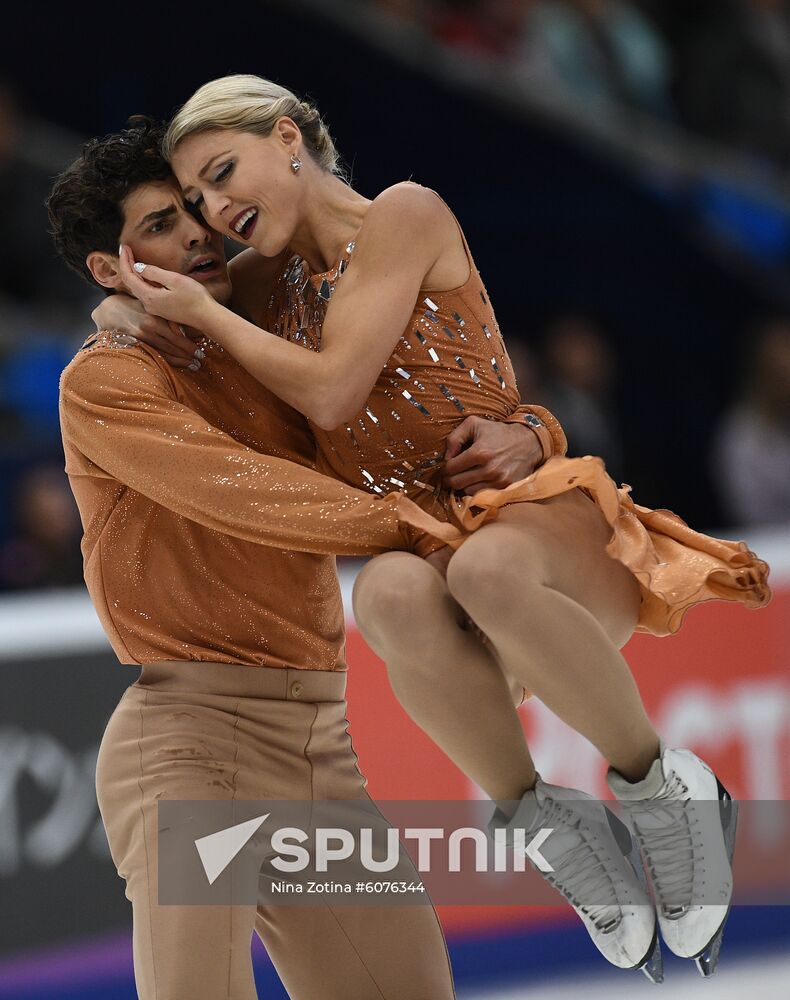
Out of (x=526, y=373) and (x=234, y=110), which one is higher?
(x=234, y=110)

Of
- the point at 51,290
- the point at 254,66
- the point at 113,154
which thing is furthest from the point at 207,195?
the point at 254,66

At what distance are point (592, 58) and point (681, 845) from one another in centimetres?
586

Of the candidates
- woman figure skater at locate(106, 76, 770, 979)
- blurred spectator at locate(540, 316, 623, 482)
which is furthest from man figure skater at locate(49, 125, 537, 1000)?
blurred spectator at locate(540, 316, 623, 482)

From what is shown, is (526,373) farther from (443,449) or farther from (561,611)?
(561,611)

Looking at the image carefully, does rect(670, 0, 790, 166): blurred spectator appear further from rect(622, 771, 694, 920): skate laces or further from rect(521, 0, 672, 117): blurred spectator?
rect(622, 771, 694, 920): skate laces

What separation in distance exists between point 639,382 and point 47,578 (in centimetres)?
313

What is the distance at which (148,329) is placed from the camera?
2.90 meters

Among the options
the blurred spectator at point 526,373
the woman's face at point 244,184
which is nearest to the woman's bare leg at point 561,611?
the woman's face at point 244,184

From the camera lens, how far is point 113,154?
2908 millimetres

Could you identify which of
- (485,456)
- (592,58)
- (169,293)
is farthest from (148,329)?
(592,58)

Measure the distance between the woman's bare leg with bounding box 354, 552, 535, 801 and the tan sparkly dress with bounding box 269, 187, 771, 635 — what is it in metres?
0.14

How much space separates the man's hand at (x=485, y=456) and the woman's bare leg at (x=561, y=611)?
0.07m

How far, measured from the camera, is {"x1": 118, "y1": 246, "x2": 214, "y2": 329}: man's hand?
2.75 meters

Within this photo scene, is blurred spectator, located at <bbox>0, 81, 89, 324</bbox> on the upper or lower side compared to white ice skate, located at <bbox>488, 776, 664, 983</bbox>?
lower
